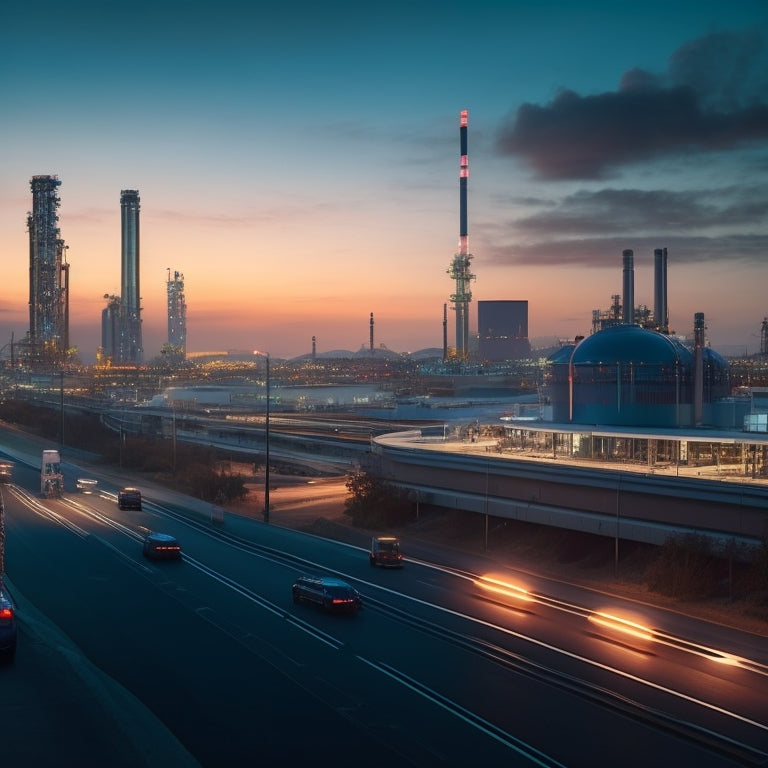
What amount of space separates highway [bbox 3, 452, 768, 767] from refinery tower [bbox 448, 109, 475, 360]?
11297 cm

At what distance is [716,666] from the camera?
19.8 m

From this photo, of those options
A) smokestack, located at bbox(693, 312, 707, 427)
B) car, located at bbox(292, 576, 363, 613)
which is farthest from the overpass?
car, located at bbox(292, 576, 363, 613)

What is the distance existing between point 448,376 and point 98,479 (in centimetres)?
11724

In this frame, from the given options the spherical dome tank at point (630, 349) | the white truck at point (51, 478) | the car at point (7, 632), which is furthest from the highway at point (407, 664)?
the white truck at point (51, 478)

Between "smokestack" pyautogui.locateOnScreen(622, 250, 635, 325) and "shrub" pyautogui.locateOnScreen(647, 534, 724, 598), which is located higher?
"smokestack" pyautogui.locateOnScreen(622, 250, 635, 325)

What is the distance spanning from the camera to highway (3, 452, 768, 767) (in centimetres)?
1482

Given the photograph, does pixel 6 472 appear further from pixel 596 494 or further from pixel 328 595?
pixel 328 595

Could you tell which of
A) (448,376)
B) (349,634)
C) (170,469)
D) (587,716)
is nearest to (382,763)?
(587,716)

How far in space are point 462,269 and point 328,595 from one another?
137848mm

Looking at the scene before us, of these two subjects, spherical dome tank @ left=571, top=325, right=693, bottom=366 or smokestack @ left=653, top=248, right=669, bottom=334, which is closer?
spherical dome tank @ left=571, top=325, right=693, bottom=366

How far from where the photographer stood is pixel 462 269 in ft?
521

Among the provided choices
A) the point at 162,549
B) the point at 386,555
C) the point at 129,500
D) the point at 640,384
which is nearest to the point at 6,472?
the point at 129,500

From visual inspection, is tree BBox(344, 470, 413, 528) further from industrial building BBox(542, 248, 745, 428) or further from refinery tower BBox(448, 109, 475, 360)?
refinery tower BBox(448, 109, 475, 360)

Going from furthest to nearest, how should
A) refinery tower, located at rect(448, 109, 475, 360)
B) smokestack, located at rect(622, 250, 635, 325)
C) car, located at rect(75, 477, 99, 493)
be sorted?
refinery tower, located at rect(448, 109, 475, 360), smokestack, located at rect(622, 250, 635, 325), car, located at rect(75, 477, 99, 493)
